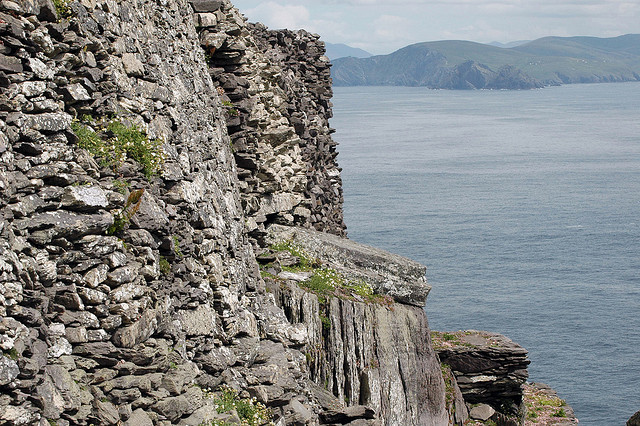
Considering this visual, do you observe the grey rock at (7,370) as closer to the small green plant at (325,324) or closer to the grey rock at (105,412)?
the grey rock at (105,412)

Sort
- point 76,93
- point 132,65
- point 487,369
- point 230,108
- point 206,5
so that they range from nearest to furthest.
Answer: point 76,93 < point 132,65 < point 206,5 < point 230,108 < point 487,369

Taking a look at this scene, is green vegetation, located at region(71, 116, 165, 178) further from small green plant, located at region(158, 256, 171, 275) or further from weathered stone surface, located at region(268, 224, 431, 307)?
weathered stone surface, located at region(268, 224, 431, 307)

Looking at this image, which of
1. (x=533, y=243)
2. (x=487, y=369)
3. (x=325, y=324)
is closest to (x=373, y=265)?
(x=325, y=324)

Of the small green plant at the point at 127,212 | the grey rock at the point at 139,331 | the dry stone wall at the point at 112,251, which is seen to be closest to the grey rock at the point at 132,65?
the dry stone wall at the point at 112,251

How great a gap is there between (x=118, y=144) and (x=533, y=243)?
3735 inches

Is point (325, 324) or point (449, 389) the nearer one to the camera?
point (325, 324)

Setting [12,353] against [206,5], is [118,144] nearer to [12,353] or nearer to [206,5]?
[12,353]

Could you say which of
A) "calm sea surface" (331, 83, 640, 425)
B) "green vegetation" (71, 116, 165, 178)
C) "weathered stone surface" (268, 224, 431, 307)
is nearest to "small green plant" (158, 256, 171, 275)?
"green vegetation" (71, 116, 165, 178)

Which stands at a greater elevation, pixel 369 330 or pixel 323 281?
pixel 323 281

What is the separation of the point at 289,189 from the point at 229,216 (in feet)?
42.5

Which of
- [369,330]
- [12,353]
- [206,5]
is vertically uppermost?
[206,5]

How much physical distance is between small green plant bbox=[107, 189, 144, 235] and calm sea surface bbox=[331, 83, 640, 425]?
53663 mm

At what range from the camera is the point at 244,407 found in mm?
17016

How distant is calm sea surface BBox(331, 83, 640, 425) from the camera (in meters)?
70.6
